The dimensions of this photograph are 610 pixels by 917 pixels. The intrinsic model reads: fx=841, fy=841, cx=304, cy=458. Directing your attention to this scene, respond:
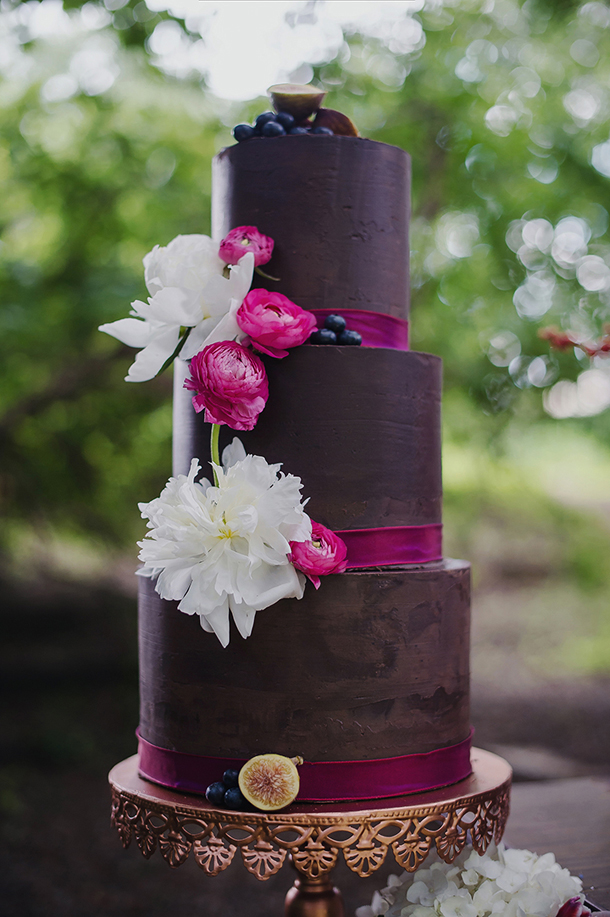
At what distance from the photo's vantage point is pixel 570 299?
4.93 m

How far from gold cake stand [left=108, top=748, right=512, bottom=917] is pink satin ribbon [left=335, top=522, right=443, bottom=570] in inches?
21.7

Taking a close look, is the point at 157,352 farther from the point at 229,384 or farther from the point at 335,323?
the point at 335,323

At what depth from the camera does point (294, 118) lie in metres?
2.23

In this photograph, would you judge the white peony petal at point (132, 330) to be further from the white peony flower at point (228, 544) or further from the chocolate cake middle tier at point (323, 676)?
the chocolate cake middle tier at point (323, 676)

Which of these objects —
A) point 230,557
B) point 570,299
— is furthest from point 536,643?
point 230,557

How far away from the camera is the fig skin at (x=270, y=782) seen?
1.84 meters

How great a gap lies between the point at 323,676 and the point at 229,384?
2.29 ft

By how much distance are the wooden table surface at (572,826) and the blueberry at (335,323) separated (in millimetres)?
1657

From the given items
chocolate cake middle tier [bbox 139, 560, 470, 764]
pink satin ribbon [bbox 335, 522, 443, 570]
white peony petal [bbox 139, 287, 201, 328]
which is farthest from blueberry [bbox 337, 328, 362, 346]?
chocolate cake middle tier [bbox 139, 560, 470, 764]

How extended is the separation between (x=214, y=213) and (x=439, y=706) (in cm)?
143

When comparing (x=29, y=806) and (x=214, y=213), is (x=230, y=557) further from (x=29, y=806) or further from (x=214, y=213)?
(x=29, y=806)

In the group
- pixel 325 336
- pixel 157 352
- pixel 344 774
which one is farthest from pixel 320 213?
pixel 344 774

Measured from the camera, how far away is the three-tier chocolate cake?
1.93 meters

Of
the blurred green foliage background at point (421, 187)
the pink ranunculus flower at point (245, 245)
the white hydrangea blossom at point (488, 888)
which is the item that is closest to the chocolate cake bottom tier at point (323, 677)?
the white hydrangea blossom at point (488, 888)
